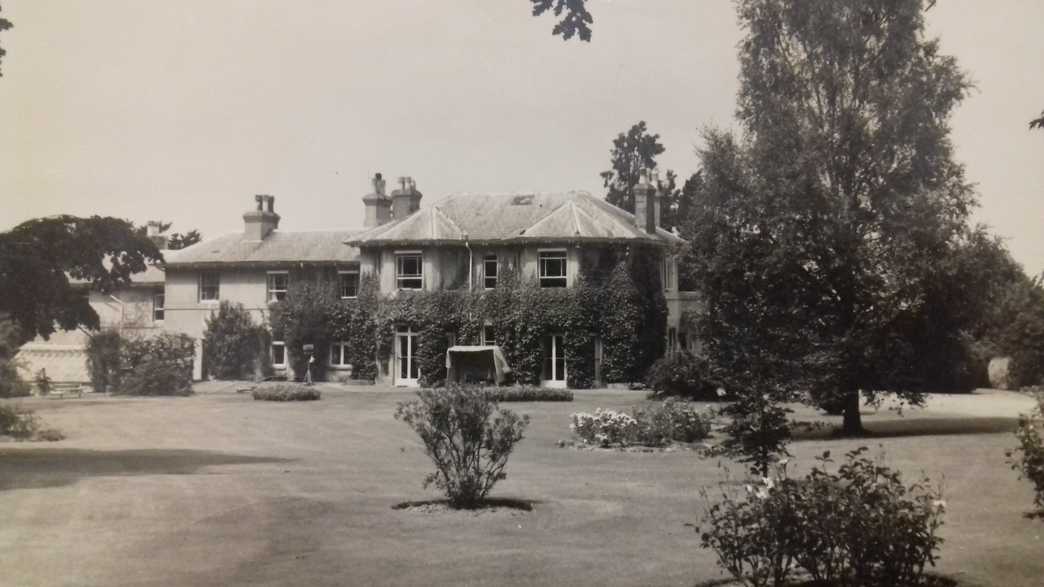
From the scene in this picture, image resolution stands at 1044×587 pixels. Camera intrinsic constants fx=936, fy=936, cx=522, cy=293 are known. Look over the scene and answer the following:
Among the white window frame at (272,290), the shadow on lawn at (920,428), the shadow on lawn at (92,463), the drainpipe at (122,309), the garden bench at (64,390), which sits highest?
the white window frame at (272,290)

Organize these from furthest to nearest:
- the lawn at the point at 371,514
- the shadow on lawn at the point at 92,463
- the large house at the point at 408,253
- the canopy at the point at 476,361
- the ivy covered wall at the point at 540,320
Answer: the large house at the point at 408,253, the ivy covered wall at the point at 540,320, the canopy at the point at 476,361, the shadow on lawn at the point at 92,463, the lawn at the point at 371,514

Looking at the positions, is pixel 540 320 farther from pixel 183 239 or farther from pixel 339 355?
pixel 183 239

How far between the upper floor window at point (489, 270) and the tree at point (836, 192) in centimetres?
1829

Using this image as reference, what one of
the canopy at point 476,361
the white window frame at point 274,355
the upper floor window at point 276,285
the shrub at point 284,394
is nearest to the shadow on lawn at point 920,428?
the shrub at point 284,394

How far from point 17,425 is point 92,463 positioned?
5457mm

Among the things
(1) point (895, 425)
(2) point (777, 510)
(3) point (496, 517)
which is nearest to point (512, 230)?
(1) point (895, 425)

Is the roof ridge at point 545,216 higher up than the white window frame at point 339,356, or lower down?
higher up

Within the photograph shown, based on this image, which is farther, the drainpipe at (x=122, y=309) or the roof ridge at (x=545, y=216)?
the drainpipe at (x=122, y=309)

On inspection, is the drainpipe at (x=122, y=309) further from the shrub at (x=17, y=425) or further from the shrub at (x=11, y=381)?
the shrub at (x=17, y=425)

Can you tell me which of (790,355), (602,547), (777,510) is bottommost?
(602,547)

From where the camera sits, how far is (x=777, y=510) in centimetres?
722

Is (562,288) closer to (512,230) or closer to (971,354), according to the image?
(512,230)

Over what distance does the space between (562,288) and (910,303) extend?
2091 cm

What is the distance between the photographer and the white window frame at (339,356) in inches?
1699
